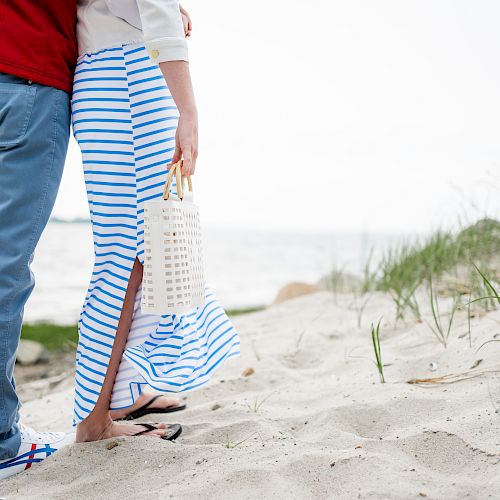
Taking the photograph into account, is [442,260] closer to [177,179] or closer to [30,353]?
[177,179]

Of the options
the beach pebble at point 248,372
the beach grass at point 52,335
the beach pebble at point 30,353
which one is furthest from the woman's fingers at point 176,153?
the beach grass at point 52,335

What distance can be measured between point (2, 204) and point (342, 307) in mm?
2745

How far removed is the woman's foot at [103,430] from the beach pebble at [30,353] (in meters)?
3.09

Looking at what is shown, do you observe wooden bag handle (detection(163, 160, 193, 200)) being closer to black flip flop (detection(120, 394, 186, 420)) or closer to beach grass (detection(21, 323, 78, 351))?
black flip flop (detection(120, 394, 186, 420))

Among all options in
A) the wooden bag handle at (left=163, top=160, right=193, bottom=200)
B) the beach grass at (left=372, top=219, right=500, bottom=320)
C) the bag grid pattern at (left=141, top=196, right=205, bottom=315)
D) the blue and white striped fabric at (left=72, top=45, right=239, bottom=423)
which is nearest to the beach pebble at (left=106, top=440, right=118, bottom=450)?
the blue and white striped fabric at (left=72, top=45, right=239, bottom=423)

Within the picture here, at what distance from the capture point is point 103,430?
196 centimetres

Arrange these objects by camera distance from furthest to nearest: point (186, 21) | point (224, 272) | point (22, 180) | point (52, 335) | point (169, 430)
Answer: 1. point (224, 272)
2. point (52, 335)
3. point (169, 430)
4. point (186, 21)
5. point (22, 180)

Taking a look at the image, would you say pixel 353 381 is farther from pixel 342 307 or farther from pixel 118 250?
pixel 342 307

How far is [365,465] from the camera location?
59.3 inches

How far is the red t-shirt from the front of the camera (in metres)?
1.64

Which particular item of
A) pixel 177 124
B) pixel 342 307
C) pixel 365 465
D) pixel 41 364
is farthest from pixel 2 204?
pixel 41 364

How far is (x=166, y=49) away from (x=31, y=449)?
4.21 feet

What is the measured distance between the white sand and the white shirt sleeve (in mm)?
1116

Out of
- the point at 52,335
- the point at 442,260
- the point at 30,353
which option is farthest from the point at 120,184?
the point at 52,335
